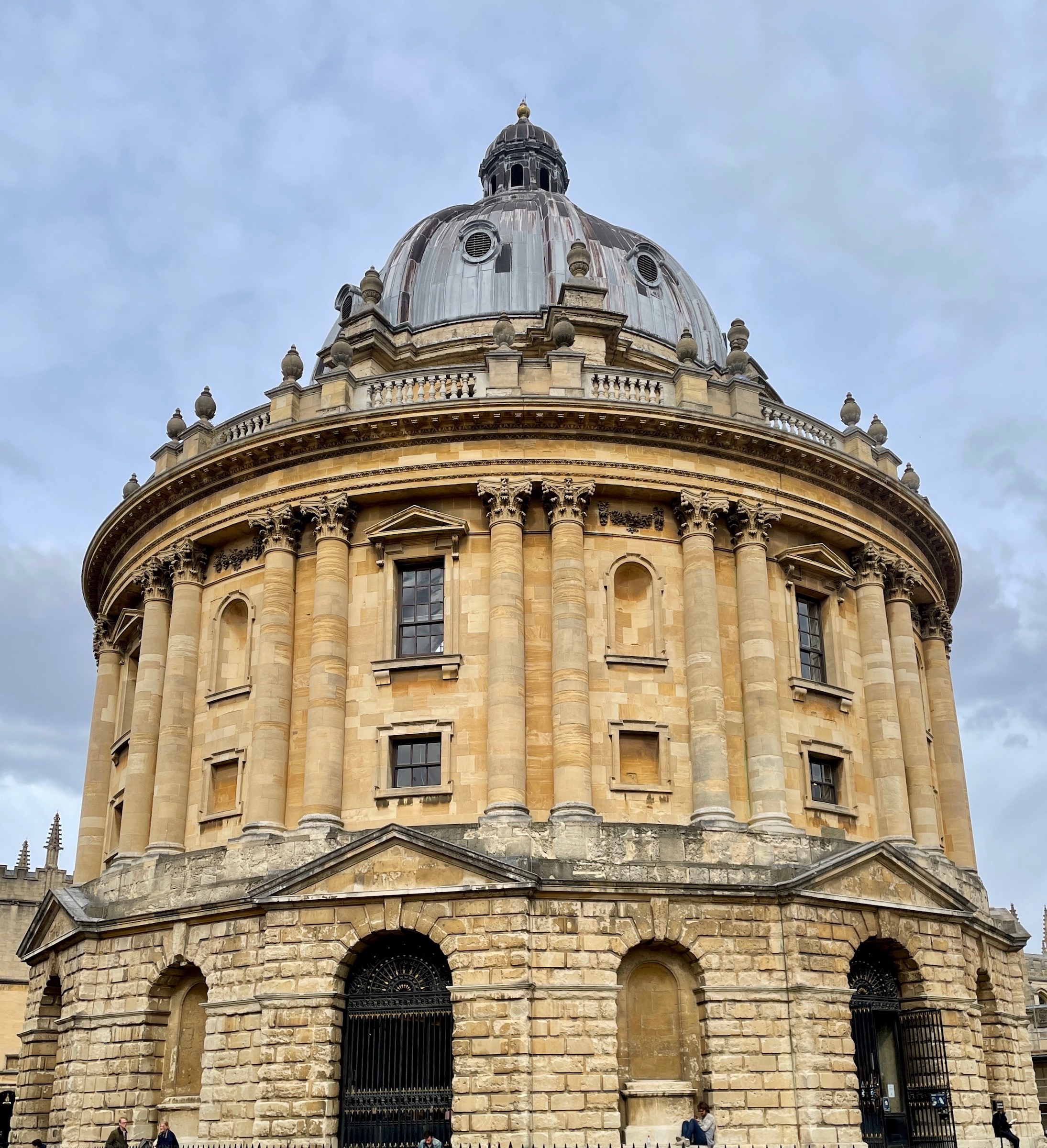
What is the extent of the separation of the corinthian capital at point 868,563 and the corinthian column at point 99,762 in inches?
795

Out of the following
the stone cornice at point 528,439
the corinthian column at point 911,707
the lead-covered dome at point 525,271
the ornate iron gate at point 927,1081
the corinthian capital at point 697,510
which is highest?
the lead-covered dome at point 525,271

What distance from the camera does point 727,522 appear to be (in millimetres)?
30281

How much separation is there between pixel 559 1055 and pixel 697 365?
16343mm

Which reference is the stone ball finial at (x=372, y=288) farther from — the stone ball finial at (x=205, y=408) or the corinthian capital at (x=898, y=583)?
the corinthian capital at (x=898, y=583)

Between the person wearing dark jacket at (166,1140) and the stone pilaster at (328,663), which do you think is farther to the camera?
the stone pilaster at (328,663)

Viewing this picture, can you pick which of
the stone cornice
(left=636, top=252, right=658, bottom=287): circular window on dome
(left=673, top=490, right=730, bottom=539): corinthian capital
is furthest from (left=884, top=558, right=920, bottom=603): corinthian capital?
(left=636, top=252, right=658, bottom=287): circular window on dome

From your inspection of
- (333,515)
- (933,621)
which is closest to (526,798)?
(333,515)

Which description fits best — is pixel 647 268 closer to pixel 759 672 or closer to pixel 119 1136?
pixel 759 672

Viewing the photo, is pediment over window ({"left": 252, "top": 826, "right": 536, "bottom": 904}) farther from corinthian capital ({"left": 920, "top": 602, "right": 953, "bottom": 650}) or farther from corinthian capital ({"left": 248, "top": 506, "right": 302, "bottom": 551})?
corinthian capital ({"left": 920, "top": 602, "right": 953, "bottom": 650})

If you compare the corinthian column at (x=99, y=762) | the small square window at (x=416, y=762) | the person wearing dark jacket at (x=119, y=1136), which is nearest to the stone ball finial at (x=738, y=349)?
the small square window at (x=416, y=762)

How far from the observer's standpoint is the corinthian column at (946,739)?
1363 inches

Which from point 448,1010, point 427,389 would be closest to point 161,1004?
point 448,1010

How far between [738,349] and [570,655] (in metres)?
10.3

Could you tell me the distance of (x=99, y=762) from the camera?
34.9 meters
